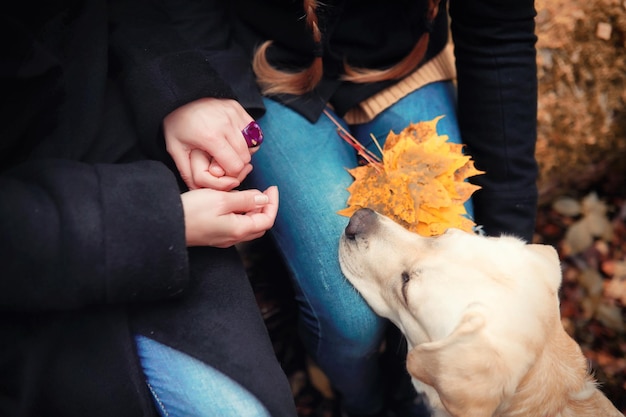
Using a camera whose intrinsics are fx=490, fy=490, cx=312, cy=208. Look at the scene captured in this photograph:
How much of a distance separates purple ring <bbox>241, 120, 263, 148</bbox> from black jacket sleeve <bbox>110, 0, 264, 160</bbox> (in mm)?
122

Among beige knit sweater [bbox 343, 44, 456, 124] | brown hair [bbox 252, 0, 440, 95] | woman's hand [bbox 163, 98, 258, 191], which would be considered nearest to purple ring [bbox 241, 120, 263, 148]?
woman's hand [bbox 163, 98, 258, 191]

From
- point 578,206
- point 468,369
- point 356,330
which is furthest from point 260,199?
point 578,206

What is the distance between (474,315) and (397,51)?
102cm

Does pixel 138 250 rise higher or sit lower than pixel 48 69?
lower

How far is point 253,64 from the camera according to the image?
6.07ft

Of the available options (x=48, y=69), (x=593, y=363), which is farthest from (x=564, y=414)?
(x=48, y=69)

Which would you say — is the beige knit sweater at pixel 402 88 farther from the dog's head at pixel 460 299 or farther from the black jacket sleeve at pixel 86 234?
the black jacket sleeve at pixel 86 234

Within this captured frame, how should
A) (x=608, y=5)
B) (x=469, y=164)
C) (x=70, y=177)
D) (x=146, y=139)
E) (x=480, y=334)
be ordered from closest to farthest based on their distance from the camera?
(x=70, y=177), (x=480, y=334), (x=146, y=139), (x=469, y=164), (x=608, y=5)

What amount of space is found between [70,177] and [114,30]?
1.92 feet

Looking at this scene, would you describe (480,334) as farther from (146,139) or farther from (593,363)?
(593,363)

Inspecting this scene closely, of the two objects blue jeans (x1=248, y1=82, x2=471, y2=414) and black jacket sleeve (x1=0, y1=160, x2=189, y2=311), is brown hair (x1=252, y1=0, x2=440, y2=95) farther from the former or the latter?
black jacket sleeve (x1=0, y1=160, x2=189, y2=311)

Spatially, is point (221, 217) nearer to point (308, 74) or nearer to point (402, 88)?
point (308, 74)

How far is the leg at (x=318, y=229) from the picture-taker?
1684 mm

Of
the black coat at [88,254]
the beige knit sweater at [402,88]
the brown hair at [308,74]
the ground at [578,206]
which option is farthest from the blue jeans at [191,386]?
the beige knit sweater at [402,88]
